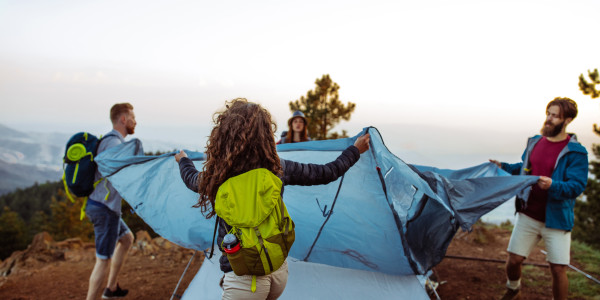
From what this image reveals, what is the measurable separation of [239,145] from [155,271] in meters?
4.81

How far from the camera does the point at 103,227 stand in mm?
3523

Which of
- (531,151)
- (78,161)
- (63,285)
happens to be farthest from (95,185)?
(531,151)

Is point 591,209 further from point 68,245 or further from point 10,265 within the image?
point 10,265

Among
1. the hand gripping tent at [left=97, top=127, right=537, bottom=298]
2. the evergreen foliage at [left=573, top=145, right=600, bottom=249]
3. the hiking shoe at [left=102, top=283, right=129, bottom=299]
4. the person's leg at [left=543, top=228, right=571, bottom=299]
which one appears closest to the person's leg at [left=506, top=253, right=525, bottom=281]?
the person's leg at [left=543, top=228, right=571, bottom=299]

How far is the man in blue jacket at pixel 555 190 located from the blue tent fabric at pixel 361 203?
0.29 metres

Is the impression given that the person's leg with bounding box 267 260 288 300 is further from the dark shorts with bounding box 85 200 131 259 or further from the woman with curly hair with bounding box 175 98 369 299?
the dark shorts with bounding box 85 200 131 259

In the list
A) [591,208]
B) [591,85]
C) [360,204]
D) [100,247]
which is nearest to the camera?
[360,204]

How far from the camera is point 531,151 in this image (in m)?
3.31

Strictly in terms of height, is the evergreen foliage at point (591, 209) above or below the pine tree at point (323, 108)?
below

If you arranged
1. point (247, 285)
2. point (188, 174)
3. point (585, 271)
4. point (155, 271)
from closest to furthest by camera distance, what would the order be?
1. point (247, 285)
2. point (188, 174)
3. point (585, 271)
4. point (155, 271)

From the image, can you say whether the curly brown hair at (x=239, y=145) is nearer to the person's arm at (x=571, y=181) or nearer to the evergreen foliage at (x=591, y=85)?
the person's arm at (x=571, y=181)

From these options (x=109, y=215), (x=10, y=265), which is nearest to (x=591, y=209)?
(x=109, y=215)

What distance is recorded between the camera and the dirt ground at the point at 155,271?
472 cm


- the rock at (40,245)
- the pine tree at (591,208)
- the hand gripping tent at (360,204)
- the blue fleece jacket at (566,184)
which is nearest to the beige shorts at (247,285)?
the hand gripping tent at (360,204)
